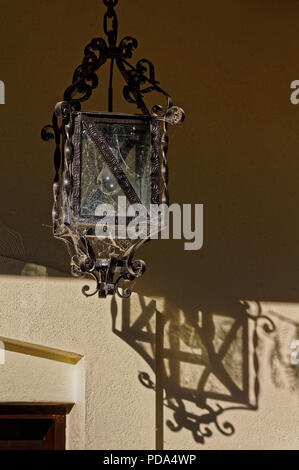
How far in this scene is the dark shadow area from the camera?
2514 mm

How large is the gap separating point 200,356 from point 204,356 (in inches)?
0.5

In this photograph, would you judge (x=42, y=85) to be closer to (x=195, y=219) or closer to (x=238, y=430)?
(x=195, y=219)

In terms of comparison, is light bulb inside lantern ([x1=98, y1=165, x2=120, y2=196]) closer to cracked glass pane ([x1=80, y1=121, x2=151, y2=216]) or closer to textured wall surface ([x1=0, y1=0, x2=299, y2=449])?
cracked glass pane ([x1=80, y1=121, x2=151, y2=216])

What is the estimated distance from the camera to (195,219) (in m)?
2.65

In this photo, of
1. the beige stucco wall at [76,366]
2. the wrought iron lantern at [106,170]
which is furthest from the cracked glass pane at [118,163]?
the beige stucco wall at [76,366]

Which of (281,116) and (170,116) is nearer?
(170,116)

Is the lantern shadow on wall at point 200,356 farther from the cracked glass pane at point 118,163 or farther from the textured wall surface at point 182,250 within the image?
the cracked glass pane at point 118,163

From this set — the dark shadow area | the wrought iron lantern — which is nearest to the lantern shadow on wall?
the dark shadow area

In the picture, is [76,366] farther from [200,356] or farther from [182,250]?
[182,250]

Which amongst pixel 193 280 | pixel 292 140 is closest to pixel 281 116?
pixel 292 140

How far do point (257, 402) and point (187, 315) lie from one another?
320mm

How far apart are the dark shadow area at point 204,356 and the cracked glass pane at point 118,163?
1.51ft

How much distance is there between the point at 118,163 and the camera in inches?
85.3

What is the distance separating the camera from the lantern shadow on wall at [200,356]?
2514 millimetres
